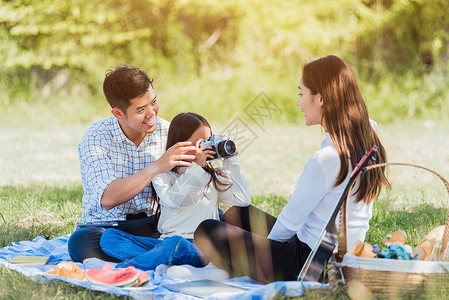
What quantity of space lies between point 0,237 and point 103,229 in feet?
2.88

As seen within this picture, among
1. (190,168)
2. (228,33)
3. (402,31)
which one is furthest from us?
(228,33)

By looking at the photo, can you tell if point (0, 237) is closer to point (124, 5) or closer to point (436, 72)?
point (436, 72)

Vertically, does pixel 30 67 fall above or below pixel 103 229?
above

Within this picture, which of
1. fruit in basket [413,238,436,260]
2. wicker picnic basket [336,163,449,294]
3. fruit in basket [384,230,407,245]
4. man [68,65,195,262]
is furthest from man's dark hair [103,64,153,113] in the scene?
fruit in basket [413,238,436,260]

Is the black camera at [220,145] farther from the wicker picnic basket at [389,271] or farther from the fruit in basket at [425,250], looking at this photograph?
the fruit in basket at [425,250]

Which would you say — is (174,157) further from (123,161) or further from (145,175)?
(123,161)

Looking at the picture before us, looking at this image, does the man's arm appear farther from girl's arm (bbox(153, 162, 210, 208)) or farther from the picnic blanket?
the picnic blanket

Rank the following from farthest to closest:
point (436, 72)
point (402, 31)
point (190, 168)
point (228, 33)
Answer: point (228, 33) → point (402, 31) → point (436, 72) → point (190, 168)

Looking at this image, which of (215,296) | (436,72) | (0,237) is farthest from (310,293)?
(436,72)

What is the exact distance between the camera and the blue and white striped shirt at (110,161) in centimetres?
310

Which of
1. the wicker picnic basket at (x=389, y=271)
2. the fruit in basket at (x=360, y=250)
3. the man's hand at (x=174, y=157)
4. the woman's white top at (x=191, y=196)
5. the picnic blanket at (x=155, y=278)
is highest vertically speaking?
the man's hand at (x=174, y=157)

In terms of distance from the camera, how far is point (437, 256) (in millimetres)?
2469

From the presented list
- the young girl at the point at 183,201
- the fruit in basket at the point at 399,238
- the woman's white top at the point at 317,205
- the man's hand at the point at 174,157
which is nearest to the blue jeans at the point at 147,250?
the young girl at the point at 183,201

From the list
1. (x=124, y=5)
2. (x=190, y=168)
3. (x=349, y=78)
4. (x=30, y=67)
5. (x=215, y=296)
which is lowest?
(x=215, y=296)
